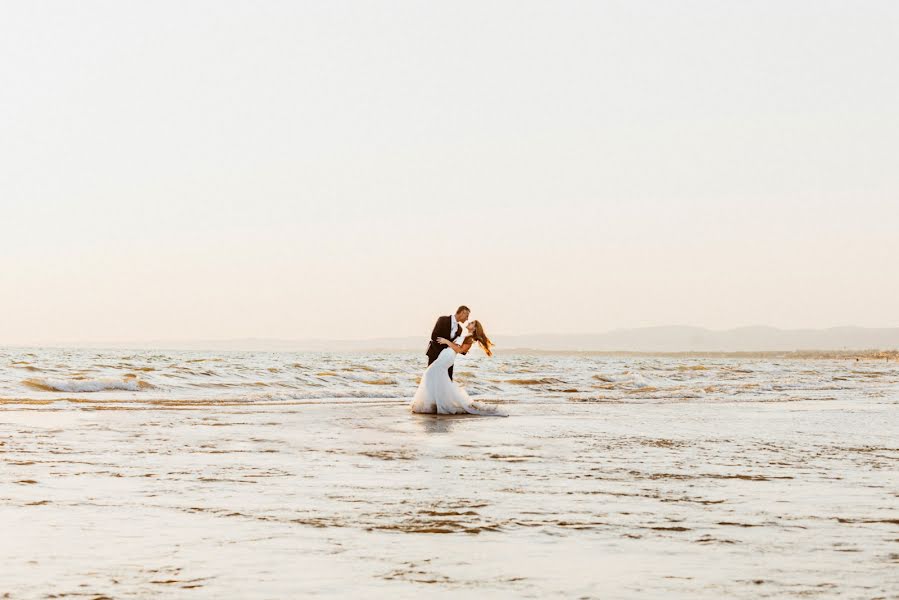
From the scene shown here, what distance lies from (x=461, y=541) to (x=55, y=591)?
2162 millimetres

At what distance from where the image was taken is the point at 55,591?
4.46 meters

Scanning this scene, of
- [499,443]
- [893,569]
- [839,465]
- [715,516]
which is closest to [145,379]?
[499,443]

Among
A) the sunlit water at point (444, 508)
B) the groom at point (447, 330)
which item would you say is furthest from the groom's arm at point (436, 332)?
the sunlit water at point (444, 508)

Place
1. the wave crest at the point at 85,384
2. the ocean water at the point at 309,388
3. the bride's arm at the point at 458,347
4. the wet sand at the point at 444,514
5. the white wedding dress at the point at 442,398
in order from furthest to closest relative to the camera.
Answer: the wave crest at the point at 85,384, the ocean water at the point at 309,388, the bride's arm at the point at 458,347, the white wedding dress at the point at 442,398, the wet sand at the point at 444,514

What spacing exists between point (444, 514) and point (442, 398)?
1181 centimetres

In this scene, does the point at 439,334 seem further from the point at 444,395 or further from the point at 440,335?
the point at 444,395

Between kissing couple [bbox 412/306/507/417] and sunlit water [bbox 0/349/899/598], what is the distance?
9.90ft

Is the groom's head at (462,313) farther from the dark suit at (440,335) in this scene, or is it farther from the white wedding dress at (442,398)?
the white wedding dress at (442,398)

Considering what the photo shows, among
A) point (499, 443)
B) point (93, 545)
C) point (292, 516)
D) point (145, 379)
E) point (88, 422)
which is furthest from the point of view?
point (145, 379)

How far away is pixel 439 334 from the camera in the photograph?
1952cm

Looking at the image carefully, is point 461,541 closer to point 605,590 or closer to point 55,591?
point 605,590

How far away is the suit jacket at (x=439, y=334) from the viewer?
761 inches

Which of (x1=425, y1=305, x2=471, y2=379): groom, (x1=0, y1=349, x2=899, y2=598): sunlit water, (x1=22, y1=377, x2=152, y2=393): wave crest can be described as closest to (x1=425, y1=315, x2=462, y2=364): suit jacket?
(x1=425, y1=305, x2=471, y2=379): groom

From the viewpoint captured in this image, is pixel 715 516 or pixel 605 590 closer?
pixel 605 590
